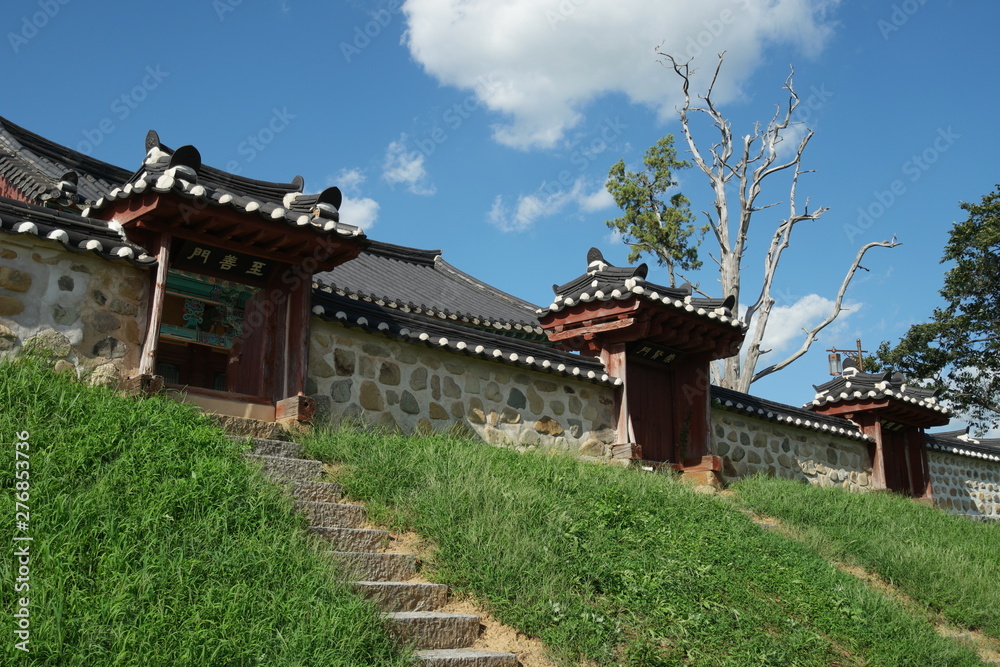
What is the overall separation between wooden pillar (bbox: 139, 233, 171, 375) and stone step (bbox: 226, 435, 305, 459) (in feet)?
3.71

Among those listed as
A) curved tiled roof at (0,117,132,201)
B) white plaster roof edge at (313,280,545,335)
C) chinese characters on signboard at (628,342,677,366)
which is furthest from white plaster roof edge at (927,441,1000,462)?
curved tiled roof at (0,117,132,201)

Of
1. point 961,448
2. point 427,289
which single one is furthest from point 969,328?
point 427,289

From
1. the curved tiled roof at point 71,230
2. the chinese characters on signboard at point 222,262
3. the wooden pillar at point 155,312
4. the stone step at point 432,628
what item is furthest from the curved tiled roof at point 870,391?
the curved tiled roof at point 71,230

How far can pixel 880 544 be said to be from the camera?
8.36 metres

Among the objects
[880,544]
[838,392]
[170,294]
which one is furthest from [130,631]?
[838,392]

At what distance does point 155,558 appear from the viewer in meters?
4.26

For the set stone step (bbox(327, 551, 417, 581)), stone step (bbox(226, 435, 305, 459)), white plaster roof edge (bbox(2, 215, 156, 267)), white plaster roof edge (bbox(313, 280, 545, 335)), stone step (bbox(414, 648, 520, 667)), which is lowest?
stone step (bbox(414, 648, 520, 667))

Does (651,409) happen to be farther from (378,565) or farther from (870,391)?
(378,565)

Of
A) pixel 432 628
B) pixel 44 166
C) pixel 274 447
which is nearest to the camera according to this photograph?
pixel 432 628

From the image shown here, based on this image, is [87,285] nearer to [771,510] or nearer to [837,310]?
[771,510]

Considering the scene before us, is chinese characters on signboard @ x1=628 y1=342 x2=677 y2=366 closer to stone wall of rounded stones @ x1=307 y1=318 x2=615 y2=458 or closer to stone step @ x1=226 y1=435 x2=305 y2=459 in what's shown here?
stone wall of rounded stones @ x1=307 y1=318 x2=615 y2=458

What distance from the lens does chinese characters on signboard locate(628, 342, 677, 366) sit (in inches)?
444

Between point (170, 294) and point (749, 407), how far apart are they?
29.0 ft

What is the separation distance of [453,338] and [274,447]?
3064mm
